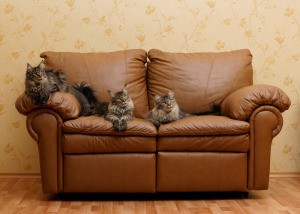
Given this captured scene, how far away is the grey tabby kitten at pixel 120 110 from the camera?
11.4 feet

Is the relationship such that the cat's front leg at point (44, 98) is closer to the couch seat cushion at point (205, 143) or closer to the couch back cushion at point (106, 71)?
the couch back cushion at point (106, 71)

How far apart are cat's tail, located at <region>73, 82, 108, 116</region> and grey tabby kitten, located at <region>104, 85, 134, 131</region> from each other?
0.11 m

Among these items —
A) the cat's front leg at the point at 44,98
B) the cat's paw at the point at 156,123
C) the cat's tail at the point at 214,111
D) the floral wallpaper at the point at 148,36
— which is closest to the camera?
the cat's front leg at the point at 44,98

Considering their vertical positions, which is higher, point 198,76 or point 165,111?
point 198,76

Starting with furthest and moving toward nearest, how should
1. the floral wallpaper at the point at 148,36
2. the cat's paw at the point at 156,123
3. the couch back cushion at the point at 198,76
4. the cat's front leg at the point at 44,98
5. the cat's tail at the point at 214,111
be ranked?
the floral wallpaper at the point at 148,36 → the couch back cushion at the point at 198,76 → the cat's tail at the point at 214,111 → the cat's paw at the point at 156,123 → the cat's front leg at the point at 44,98

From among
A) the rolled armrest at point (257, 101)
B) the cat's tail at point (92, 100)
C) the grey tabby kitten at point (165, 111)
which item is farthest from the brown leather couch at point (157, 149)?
the cat's tail at point (92, 100)

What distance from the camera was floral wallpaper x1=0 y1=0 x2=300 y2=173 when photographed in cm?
443

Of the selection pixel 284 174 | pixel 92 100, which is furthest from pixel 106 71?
pixel 284 174

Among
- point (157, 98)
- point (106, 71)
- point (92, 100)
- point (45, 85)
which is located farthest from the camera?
point (106, 71)

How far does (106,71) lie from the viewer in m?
4.12

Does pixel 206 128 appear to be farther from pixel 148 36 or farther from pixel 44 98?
pixel 148 36

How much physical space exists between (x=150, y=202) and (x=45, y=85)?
1118 mm

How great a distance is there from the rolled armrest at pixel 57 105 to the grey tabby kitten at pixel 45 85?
3 centimetres

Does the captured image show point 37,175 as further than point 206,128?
Yes
